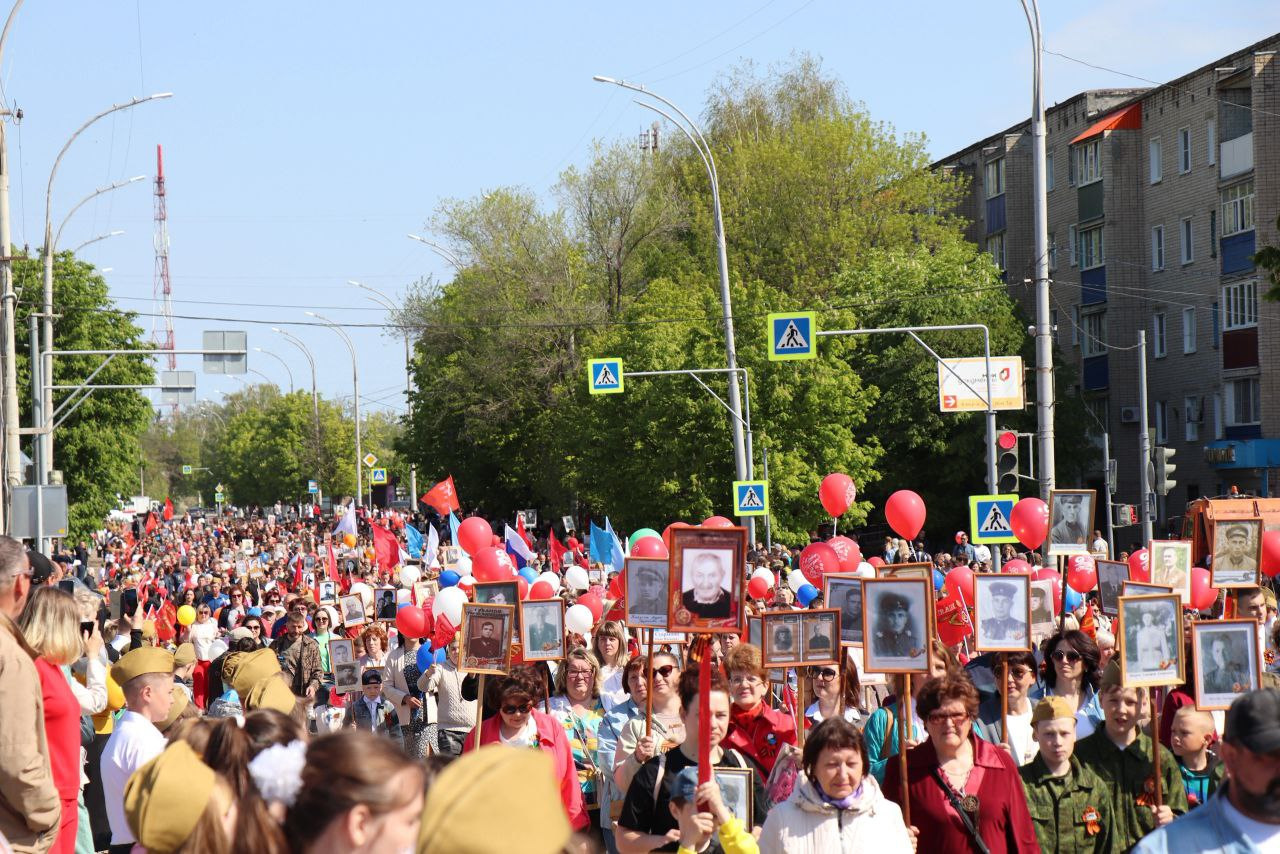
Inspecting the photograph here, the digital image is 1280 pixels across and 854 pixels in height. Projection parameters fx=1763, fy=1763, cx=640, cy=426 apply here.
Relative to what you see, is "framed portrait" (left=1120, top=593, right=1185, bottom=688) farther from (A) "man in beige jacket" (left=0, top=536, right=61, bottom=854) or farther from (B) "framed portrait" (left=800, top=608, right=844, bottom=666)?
(A) "man in beige jacket" (left=0, top=536, right=61, bottom=854)

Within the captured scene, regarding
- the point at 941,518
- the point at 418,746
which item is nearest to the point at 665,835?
the point at 418,746

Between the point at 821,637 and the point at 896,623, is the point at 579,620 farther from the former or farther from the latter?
the point at 896,623

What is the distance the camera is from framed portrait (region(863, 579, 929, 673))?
820 cm

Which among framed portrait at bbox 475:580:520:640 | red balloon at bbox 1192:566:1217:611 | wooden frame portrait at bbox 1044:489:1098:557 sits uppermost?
wooden frame portrait at bbox 1044:489:1098:557

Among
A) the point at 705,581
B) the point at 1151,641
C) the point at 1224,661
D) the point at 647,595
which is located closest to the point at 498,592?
the point at 647,595

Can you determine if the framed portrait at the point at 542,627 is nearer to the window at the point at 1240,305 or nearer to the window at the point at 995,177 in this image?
the window at the point at 1240,305

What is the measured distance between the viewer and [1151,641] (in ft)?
26.2

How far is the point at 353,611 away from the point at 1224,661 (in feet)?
36.7

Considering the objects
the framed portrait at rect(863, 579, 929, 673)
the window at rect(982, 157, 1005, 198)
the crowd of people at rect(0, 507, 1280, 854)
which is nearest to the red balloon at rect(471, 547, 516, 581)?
the crowd of people at rect(0, 507, 1280, 854)

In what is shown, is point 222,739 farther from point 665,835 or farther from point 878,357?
point 878,357

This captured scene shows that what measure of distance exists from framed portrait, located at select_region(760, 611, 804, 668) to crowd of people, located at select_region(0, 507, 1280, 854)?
159 millimetres

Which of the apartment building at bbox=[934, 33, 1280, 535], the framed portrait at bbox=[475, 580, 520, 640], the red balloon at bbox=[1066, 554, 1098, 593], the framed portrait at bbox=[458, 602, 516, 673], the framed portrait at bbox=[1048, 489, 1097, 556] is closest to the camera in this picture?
the framed portrait at bbox=[458, 602, 516, 673]

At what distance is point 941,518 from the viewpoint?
4978cm

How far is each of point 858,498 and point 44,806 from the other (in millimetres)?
45373
